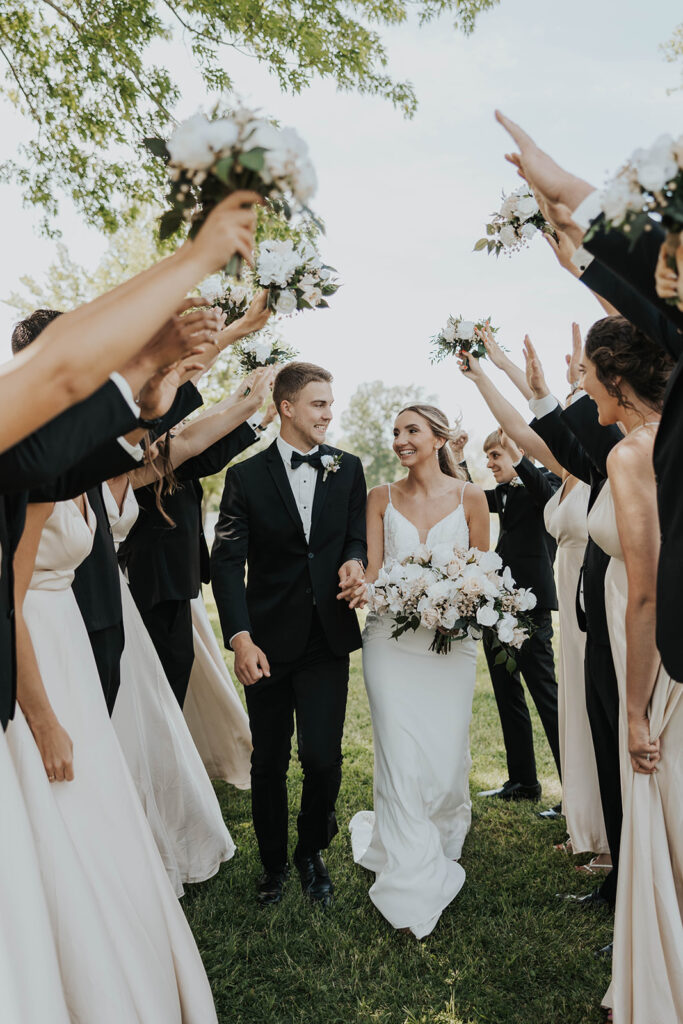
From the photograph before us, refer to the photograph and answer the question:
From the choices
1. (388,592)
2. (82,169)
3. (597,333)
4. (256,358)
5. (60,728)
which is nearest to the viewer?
(60,728)

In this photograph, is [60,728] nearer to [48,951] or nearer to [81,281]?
[48,951]

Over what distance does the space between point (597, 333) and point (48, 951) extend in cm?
296

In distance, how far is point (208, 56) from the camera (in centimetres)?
859

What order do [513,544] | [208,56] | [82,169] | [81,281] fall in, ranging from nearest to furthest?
[513,544], [208,56], [82,169], [81,281]

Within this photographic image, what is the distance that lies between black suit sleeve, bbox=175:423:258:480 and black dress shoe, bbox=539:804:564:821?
3.45m

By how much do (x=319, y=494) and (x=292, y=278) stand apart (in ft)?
6.84

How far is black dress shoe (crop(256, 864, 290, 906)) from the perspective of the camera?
452 centimetres

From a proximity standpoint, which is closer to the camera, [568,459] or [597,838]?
[568,459]

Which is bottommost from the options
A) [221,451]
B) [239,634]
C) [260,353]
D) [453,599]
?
[453,599]

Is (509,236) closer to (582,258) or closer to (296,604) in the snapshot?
(582,258)

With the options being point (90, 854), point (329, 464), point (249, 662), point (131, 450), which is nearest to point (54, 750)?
point (90, 854)

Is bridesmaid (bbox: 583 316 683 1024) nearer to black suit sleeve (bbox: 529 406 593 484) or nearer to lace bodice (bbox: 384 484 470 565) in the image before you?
black suit sleeve (bbox: 529 406 593 484)

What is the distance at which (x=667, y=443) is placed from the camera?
245 cm

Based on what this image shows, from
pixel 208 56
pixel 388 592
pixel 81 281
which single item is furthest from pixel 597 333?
pixel 81 281
